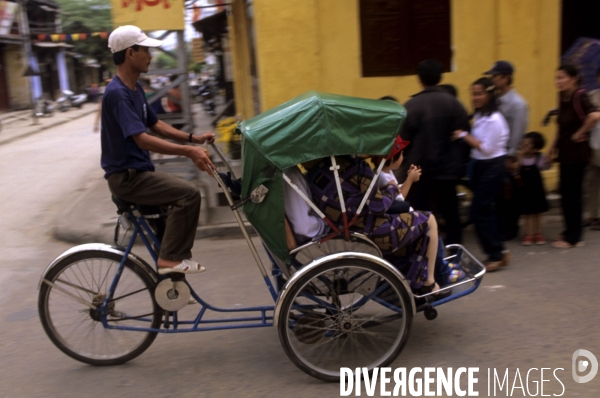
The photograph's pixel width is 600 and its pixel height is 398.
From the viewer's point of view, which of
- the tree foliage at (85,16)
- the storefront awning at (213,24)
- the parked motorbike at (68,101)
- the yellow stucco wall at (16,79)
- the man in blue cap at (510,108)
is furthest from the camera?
the tree foliage at (85,16)

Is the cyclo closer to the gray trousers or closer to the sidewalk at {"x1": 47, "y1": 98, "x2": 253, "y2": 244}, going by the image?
the gray trousers

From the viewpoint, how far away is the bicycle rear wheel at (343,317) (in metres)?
3.32

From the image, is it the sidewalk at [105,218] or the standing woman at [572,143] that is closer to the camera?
the standing woman at [572,143]

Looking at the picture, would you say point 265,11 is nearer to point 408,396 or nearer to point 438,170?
point 438,170

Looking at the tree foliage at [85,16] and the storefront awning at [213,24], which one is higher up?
the tree foliage at [85,16]

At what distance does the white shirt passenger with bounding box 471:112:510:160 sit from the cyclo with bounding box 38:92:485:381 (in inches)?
53.8

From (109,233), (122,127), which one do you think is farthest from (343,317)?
(109,233)

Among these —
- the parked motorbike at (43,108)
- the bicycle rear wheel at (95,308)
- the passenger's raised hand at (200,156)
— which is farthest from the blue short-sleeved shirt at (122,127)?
the parked motorbike at (43,108)

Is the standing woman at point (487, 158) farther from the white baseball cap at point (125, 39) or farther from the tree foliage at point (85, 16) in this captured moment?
the tree foliage at point (85, 16)

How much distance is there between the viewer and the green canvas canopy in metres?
3.26

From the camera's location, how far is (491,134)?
4.88m

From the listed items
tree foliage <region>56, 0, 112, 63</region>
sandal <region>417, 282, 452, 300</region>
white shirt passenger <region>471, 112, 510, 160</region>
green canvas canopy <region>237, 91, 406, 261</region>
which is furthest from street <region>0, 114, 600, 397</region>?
tree foliage <region>56, 0, 112, 63</region>

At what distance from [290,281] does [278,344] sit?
90 cm

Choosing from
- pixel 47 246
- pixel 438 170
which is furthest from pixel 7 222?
pixel 438 170
